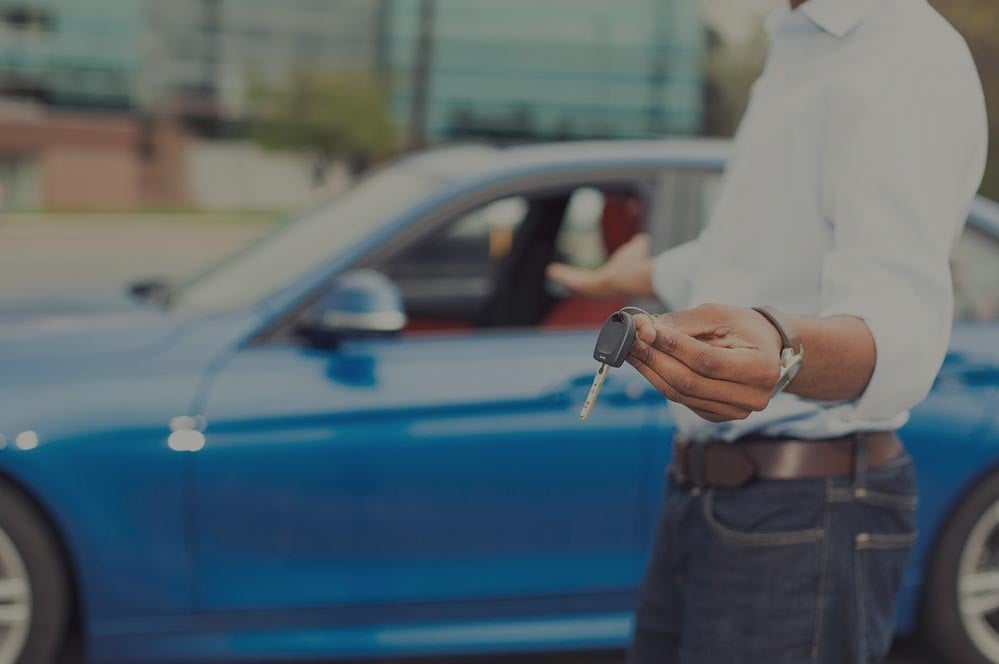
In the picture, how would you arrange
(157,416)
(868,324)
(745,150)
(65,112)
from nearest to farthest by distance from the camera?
(868,324)
(745,150)
(157,416)
(65,112)

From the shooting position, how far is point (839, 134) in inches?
67.1

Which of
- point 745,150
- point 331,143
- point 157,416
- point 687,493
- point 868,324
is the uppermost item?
point 745,150

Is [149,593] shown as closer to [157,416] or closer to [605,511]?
[157,416]

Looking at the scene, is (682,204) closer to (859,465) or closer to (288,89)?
(859,465)

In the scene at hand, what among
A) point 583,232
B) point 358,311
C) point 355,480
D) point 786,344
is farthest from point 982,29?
point 786,344

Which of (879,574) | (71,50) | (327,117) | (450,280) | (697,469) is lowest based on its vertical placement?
(327,117)

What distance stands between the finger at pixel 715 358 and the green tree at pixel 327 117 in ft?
159

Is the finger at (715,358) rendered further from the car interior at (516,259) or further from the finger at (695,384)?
the car interior at (516,259)

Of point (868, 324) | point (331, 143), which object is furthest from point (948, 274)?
point (331, 143)

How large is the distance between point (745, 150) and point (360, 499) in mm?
1637

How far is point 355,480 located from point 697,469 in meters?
1.42

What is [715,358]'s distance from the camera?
53.0 inches

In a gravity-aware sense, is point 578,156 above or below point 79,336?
above

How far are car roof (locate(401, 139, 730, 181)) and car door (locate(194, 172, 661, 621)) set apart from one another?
0.57 meters
